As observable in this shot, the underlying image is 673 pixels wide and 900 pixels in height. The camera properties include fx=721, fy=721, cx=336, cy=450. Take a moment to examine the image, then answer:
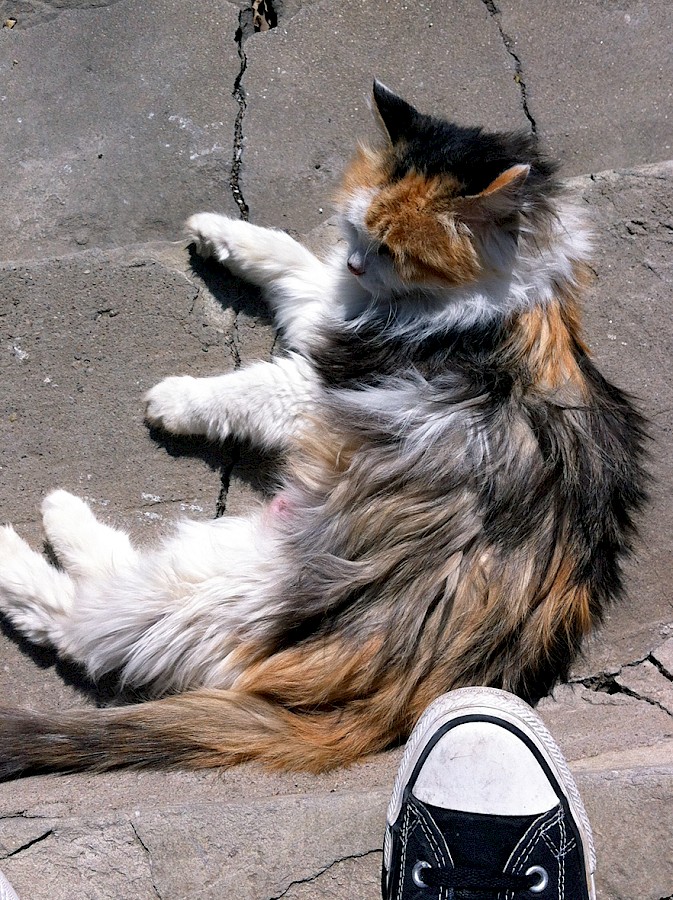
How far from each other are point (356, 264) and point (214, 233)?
2.37 feet

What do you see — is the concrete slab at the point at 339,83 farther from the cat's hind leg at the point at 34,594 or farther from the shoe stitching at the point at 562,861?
the shoe stitching at the point at 562,861

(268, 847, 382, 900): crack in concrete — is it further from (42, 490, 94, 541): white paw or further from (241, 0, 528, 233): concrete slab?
(241, 0, 528, 233): concrete slab

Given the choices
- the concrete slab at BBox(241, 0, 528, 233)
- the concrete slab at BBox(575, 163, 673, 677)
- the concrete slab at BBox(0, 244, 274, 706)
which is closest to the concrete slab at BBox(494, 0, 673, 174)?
the concrete slab at BBox(241, 0, 528, 233)

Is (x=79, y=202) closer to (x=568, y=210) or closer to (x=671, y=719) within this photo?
(x=568, y=210)

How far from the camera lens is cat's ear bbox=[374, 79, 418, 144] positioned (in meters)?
2.59

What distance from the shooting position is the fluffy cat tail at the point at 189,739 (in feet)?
7.18

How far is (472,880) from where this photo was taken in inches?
79.3

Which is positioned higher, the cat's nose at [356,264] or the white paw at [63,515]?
the cat's nose at [356,264]

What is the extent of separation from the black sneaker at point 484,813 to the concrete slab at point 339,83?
2287 millimetres

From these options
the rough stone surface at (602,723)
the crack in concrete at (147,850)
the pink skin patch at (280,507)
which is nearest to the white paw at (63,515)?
the pink skin patch at (280,507)

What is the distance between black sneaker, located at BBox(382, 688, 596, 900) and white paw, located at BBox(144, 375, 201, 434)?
55.6 inches

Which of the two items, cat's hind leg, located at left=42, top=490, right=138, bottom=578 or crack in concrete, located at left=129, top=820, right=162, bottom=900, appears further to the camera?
cat's hind leg, located at left=42, top=490, right=138, bottom=578

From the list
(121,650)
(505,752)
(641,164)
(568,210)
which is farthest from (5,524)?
(641,164)

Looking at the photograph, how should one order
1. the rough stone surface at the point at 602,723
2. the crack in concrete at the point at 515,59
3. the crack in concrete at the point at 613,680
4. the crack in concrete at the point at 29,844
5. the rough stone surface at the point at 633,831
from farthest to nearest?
the crack in concrete at the point at 515,59, the crack in concrete at the point at 613,680, the rough stone surface at the point at 602,723, the crack in concrete at the point at 29,844, the rough stone surface at the point at 633,831
